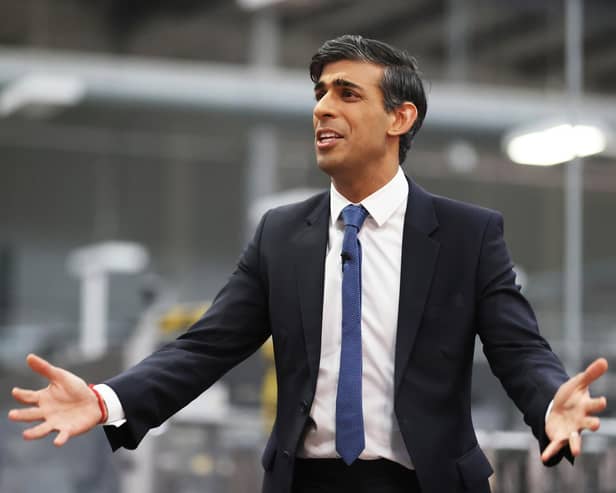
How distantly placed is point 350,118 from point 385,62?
0.14 meters

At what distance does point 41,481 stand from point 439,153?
2935 mm

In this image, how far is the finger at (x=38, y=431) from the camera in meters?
2.24

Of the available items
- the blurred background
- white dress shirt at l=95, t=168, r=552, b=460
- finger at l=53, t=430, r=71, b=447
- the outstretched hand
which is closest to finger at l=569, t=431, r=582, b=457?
the outstretched hand

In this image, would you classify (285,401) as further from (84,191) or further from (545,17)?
(545,17)

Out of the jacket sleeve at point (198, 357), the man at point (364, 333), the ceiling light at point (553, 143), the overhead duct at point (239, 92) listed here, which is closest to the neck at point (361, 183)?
the man at point (364, 333)

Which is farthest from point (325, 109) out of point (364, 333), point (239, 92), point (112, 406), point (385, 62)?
point (239, 92)

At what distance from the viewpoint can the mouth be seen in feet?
8.20

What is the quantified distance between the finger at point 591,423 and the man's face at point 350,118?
676mm

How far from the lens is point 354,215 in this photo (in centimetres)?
252

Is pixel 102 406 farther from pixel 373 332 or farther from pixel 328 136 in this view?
pixel 328 136

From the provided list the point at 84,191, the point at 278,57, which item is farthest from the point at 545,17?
the point at 84,191

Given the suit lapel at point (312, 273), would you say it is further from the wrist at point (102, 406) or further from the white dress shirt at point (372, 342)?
the wrist at point (102, 406)

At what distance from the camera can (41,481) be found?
19.7 feet

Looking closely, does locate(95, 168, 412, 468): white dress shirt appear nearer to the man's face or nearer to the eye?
the man's face
